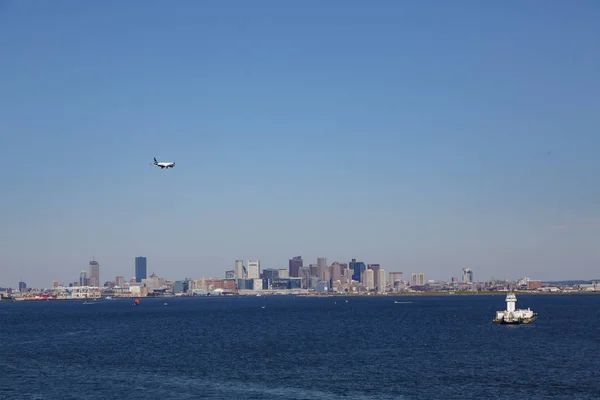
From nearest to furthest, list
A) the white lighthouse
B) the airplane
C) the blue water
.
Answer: the blue water, the airplane, the white lighthouse

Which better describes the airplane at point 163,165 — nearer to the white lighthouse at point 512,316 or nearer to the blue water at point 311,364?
the blue water at point 311,364

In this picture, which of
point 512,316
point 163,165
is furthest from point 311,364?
point 512,316

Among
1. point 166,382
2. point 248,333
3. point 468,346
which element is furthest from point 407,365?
point 248,333

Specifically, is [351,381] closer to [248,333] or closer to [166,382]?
[166,382]

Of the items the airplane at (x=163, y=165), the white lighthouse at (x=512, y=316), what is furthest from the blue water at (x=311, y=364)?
the airplane at (x=163, y=165)

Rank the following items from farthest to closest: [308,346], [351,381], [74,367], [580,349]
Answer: [308,346]
[580,349]
[74,367]
[351,381]

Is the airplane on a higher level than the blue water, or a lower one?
higher

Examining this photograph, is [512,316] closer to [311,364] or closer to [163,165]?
[311,364]

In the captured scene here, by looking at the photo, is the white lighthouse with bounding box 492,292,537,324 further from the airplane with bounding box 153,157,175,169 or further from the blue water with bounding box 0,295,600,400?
the airplane with bounding box 153,157,175,169

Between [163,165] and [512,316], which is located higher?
[163,165]

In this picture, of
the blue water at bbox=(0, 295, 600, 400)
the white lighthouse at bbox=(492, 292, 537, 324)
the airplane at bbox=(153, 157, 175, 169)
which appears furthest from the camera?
the white lighthouse at bbox=(492, 292, 537, 324)

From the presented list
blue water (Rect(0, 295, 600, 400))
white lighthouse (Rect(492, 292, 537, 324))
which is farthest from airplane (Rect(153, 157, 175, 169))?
white lighthouse (Rect(492, 292, 537, 324))
